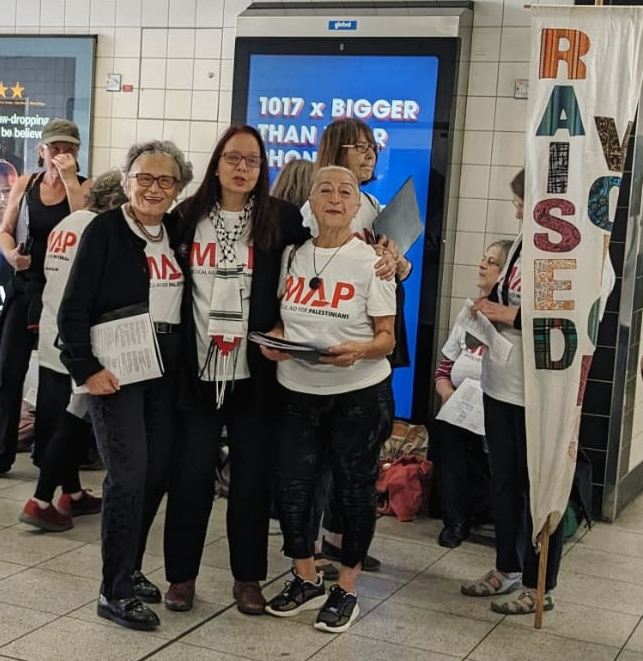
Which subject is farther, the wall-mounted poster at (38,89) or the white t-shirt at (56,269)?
the wall-mounted poster at (38,89)

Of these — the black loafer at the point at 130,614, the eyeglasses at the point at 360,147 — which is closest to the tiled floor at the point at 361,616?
the black loafer at the point at 130,614

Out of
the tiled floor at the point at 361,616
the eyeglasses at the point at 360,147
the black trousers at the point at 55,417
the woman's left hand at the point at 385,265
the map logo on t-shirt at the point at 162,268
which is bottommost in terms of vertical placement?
the tiled floor at the point at 361,616

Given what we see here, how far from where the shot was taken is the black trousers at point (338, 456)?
11.6 feet

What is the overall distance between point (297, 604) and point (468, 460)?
1.33m

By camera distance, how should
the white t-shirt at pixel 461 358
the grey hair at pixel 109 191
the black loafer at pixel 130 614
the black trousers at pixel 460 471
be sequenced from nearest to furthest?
the black loafer at pixel 130 614 < the grey hair at pixel 109 191 < the black trousers at pixel 460 471 < the white t-shirt at pixel 461 358

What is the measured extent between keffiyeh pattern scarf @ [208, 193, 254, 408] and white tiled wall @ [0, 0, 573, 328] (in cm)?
190

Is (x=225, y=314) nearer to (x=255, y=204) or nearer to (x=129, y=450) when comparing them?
(x=255, y=204)

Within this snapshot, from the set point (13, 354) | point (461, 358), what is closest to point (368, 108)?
point (461, 358)

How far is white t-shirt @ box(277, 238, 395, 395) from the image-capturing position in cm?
349

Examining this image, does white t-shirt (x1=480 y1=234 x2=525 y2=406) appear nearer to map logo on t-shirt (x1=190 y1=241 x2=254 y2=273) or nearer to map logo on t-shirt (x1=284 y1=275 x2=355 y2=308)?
map logo on t-shirt (x1=284 y1=275 x2=355 y2=308)

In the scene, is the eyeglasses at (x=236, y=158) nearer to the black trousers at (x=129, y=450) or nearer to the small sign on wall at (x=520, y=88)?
the black trousers at (x=129, y=450)

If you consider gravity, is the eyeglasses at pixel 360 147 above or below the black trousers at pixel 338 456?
above

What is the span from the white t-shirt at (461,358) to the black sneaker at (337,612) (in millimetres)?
1441

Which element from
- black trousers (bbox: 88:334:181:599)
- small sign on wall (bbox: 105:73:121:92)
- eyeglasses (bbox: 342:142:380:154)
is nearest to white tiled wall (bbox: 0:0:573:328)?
small sign on wall (bbox: 105:73:121:92)
